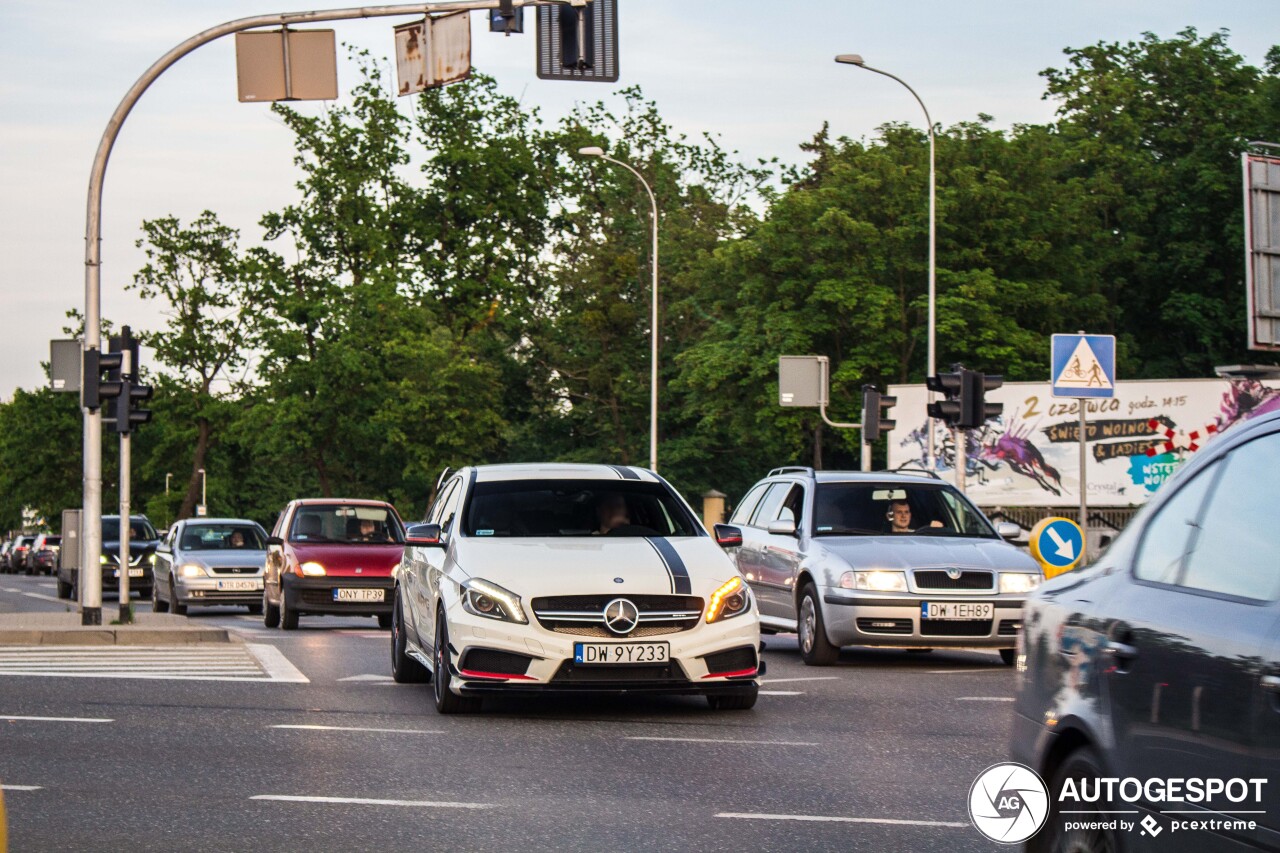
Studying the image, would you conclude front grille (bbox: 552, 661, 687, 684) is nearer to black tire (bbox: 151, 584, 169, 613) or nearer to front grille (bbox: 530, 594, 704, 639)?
front grille (bbox: 530, 594, 704, 639)

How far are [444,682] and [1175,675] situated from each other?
7.94 meters

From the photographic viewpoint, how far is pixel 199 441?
8031 cm

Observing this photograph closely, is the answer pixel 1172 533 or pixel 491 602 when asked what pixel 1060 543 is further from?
pixel 1172 533

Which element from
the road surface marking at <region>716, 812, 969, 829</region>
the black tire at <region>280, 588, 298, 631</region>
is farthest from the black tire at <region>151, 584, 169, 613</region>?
the road surface marking at <region>716, 812, 969, 829</region>

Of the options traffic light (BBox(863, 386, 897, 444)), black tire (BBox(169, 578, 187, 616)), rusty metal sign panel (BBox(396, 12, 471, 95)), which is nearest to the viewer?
rusty metal sign panel (BBox(396, 12, 471, 95))

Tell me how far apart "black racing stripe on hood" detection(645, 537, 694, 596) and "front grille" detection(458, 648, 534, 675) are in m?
0.99

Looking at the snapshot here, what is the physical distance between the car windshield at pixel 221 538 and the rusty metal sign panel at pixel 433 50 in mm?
14221

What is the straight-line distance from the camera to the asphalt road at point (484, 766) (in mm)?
7586

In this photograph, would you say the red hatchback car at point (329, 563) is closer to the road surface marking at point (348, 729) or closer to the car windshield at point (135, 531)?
the road surface marking at point (348, 729)

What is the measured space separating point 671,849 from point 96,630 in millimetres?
13014

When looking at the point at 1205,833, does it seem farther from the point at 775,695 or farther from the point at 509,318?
the point at 509,318

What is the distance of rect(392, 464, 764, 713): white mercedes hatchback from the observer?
1141cm

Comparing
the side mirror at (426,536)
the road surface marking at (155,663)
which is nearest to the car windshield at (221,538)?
the road surface marking at (155,663)

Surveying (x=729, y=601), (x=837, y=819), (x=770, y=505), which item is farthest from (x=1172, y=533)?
(x=770, y=505)
